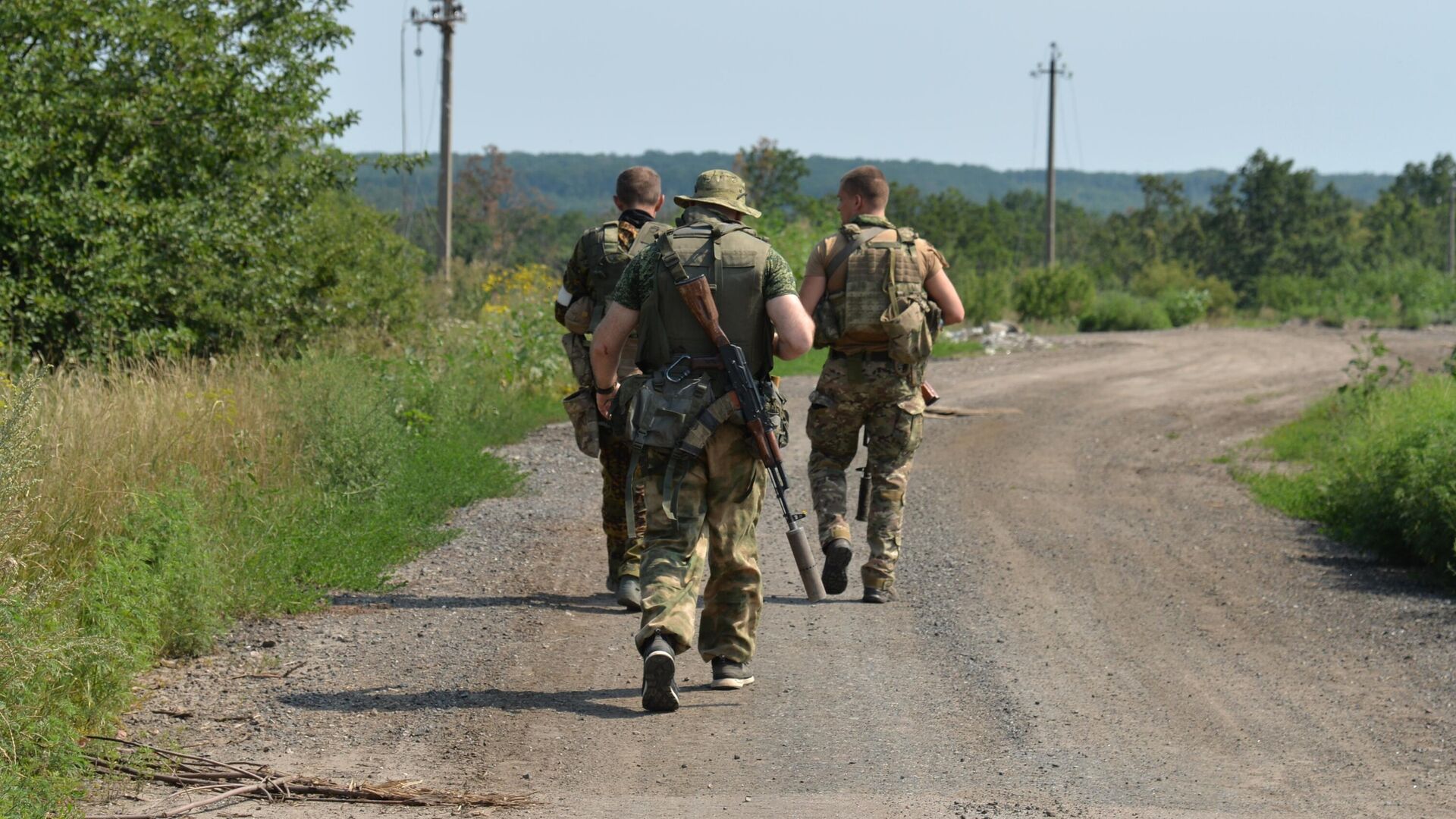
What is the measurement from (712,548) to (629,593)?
1615mm

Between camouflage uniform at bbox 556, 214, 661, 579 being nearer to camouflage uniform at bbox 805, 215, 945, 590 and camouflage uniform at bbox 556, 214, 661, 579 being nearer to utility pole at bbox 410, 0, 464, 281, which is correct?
camouflage uniform at bbox 805, 215, 945, 590

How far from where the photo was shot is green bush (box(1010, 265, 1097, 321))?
3522 cm

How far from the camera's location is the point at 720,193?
19.7ft

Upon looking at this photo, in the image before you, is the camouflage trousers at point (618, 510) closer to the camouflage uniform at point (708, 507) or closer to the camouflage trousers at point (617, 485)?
the camouflage trousers at point (617, 485)

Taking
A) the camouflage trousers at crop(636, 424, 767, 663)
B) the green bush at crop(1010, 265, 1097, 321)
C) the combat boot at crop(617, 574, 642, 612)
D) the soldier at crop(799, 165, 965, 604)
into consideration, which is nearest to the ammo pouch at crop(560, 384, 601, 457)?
the combat boot at crop(617, 574, 642, 612)

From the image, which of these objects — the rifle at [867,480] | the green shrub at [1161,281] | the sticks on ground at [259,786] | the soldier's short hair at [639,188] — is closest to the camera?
the sticks on ground at [259,786]

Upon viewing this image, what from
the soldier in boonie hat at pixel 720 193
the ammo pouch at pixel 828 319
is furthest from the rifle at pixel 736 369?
the ammo pouch at pixel 828 319

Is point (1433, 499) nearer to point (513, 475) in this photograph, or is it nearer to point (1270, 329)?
point (513, 475)

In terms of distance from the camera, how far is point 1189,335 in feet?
102

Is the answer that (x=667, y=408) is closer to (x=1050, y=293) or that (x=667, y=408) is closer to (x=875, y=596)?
(x=875, y=596)

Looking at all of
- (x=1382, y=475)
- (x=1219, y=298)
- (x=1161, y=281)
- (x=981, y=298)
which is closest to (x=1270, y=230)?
(x=1161, y=281)

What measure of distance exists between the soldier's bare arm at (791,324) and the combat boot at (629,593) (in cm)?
208

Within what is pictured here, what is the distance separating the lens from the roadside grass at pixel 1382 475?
29.3ft

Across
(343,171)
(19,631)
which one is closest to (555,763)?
(19,631)
